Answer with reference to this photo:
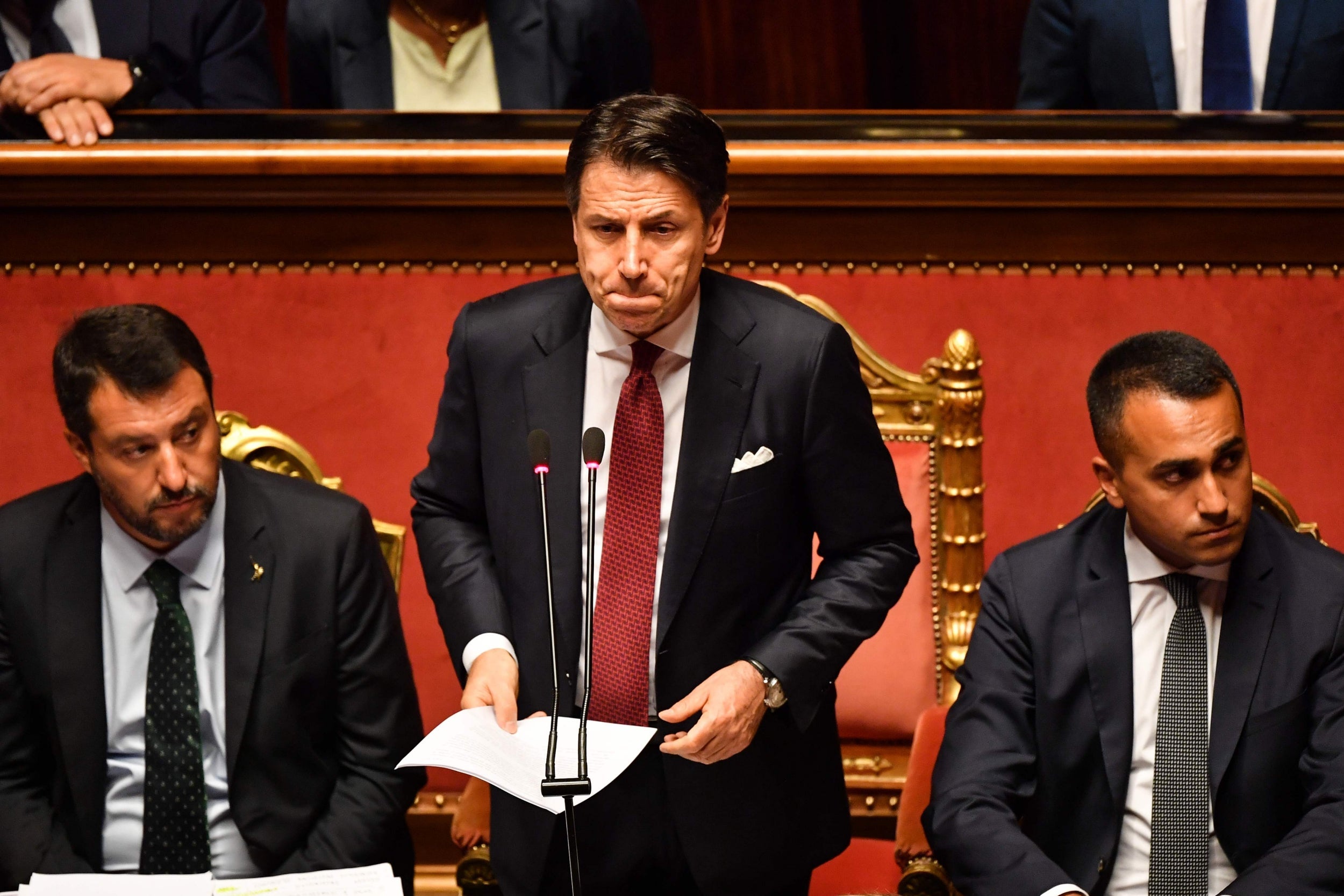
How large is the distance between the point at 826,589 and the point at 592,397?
1.05ft

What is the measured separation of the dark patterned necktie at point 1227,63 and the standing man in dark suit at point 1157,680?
2.92 ft

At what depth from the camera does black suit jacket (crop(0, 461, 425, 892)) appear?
1.79 meters

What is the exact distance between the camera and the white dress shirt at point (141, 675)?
1.81m

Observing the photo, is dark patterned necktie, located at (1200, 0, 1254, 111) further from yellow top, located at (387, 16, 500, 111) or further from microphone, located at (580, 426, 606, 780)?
microphone, located at (580, 426, 606, 780)

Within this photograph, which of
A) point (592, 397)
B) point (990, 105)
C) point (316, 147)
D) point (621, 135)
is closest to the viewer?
point (621, 135)

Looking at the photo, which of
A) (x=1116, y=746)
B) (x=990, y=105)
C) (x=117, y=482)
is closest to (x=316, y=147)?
(x=117, y=482)

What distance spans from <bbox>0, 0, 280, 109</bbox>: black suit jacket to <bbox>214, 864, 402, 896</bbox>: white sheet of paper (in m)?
1.45

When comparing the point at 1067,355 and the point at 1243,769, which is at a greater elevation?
the point at 1067,355

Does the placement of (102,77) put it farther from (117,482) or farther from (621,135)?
(621,135)

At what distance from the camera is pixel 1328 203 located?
7.55ft

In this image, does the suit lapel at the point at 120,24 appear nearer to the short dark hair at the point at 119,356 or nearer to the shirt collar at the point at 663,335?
the short dark hair at the point at 119,356

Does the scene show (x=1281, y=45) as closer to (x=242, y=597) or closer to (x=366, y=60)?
(x=366, y=60)

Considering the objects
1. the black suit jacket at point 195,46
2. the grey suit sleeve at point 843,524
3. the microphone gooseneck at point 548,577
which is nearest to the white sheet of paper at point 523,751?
the microphone gooseneck at point 548,577

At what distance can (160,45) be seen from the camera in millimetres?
2568
